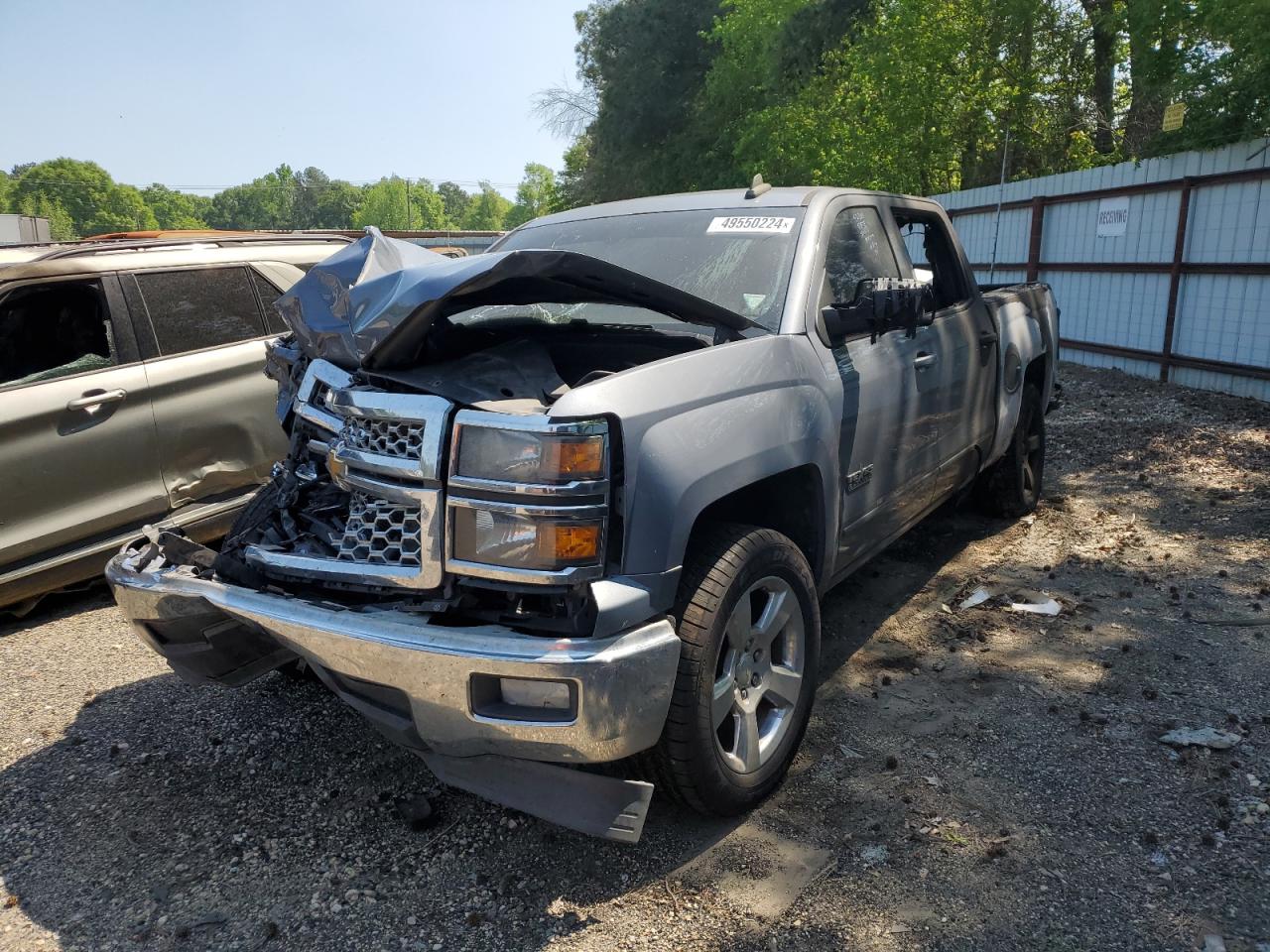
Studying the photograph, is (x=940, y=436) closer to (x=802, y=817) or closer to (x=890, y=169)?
(x=802, y=817)

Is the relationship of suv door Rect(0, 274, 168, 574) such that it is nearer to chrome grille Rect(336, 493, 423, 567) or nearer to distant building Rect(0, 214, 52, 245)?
chrome grille Rect(336, 493, 423, 567)

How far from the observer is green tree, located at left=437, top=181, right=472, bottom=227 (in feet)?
584

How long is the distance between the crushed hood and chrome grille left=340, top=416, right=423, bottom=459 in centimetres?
18

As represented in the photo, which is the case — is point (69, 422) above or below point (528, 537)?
below

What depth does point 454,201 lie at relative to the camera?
180 m

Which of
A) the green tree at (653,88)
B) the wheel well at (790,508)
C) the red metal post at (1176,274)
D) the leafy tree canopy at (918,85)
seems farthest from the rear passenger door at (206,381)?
the green tree at (653,88)

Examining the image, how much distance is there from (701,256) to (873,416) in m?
0.93

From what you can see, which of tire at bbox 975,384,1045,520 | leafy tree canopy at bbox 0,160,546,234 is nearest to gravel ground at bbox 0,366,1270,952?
tire at bbox 975,384,1045,520

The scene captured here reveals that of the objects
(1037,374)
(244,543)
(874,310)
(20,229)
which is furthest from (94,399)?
(20,229)

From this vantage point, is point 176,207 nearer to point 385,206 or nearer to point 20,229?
point 385,206

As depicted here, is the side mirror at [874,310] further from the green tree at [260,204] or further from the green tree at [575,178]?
the green tree at [260,204]

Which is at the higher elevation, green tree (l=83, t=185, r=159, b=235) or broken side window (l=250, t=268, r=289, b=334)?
green tree (l=83, t=185, r=159, b=235)

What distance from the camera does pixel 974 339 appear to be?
4699 millimetres

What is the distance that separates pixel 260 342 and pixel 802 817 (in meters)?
4.21
